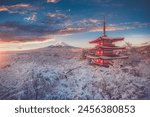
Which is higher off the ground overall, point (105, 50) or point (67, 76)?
point (105, 50)

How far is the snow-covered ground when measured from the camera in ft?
9.56

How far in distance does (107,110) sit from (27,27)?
3.14 ft

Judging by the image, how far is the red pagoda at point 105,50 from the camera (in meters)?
2.96

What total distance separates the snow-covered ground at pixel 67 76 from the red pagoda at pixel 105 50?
5cm

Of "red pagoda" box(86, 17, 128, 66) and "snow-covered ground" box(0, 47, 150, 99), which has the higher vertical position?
"red pagoda" box(86, 17, 128, 66)

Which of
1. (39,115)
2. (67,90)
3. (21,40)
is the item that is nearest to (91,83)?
(67,90)

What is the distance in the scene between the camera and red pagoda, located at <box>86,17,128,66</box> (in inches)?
116

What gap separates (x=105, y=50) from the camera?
9.75 feet

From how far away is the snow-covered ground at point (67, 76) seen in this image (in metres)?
2.91

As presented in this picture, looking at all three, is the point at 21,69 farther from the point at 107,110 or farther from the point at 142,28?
the point at 142,28

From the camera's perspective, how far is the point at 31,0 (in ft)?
9.87

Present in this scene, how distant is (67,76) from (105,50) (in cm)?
38

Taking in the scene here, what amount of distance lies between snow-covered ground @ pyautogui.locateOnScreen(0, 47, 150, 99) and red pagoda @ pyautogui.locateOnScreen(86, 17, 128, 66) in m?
0.05

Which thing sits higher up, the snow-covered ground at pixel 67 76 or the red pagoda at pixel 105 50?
the red pagoda at pixel 105 50
